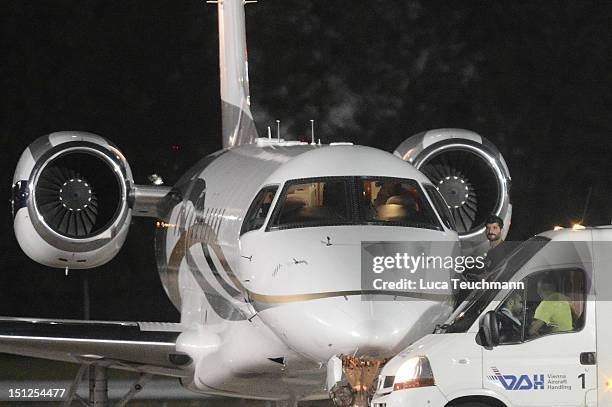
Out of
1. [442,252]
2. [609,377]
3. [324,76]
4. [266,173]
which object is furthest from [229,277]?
[324,76]

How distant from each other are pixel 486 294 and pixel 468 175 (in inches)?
262

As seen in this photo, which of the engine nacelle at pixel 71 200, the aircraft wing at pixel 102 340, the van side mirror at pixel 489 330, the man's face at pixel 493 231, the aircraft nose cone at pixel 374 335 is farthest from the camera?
the engine nacelle at pixel 71 200

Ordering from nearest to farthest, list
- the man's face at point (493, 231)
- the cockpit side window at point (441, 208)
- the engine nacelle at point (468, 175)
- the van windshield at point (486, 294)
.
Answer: the van windshield at point (486, 294), the cockpit side window at point (441, 208), the man's face at point (493, 231), the engine nacelle at point (468, 175)

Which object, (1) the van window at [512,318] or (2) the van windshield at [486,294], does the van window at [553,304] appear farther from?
(2) the van windshield at [486,294]

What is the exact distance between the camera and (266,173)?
15195 millimetres

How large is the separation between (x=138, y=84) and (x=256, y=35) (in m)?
3.09

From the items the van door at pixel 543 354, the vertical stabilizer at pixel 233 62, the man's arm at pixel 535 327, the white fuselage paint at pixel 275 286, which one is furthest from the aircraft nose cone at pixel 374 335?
the vertical stabilizer at pixel 233 62

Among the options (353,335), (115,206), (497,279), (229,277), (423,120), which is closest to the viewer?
(353,335)

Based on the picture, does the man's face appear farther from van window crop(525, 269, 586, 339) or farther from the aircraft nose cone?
the aircraft nose cone

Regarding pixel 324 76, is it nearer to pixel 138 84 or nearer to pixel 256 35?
pixel 256 35

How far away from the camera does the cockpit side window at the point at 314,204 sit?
1309 centimetres

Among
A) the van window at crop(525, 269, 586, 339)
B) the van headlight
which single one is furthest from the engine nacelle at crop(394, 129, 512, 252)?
the van headlight

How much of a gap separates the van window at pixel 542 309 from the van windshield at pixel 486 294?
176 mm

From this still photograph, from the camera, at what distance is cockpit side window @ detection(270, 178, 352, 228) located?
1309 cm
